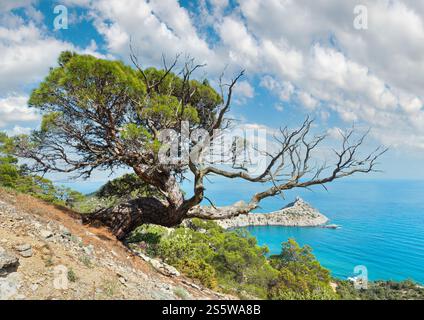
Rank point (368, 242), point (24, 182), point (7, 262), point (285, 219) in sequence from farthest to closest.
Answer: point (285, 219)
point (368, 242)
point (24, 182)
point (7, 262)

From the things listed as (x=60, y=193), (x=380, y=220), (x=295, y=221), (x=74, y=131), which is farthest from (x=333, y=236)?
(x=74, y=131)

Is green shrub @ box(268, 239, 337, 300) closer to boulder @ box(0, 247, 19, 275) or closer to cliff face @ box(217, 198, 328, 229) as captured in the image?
boulder @ box(0, 247, 19, 275)

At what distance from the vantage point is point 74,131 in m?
8.34

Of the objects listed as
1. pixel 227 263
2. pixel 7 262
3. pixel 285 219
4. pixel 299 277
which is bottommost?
pixel 299 277

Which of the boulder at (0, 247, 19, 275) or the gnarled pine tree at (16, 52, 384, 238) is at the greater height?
the gnarled pine tree at (16, 52, 384, 238)

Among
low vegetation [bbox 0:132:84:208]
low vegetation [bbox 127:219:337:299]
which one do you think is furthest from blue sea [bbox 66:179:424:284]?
low vegetation [bbox 0:132:84:208]

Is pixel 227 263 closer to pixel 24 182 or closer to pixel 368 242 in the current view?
pixel 24 182

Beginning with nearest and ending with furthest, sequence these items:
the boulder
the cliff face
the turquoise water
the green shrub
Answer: the boulder, the green shrub, the turquoise water, the cliff face

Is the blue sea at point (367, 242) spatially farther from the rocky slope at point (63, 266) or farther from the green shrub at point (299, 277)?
the rocky slope at point (63, 266)

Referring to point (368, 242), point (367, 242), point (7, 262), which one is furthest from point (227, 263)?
point (368, 242)

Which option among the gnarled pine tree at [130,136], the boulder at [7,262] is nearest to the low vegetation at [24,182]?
the gnarled pine tree at [130,136]

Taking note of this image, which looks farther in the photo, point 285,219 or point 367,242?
point 285,219

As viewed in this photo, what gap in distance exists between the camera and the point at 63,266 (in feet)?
14.8

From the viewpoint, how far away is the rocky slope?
3.87m
